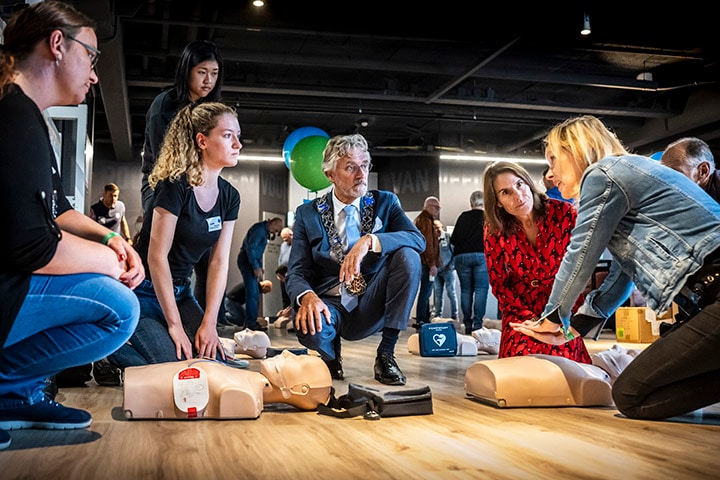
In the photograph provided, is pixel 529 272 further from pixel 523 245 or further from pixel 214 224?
pixel 214 224

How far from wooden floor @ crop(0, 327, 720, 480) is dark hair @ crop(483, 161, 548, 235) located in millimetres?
875

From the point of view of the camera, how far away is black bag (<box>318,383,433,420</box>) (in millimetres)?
2062

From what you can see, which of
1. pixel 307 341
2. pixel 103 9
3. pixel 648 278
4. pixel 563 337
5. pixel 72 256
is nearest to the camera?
pixel 72 256

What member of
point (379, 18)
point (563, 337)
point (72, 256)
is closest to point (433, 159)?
point (379, 18)

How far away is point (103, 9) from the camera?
5465 millimetres

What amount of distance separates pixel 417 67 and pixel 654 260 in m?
6.77

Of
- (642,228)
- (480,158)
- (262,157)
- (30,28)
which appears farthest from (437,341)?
(480,158)

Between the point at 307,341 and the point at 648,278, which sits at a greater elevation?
the point at 648,278

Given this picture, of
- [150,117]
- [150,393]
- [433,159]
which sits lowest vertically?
[150,393]

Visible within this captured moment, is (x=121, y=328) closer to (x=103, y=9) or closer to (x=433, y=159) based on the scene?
(x=103, y=9)

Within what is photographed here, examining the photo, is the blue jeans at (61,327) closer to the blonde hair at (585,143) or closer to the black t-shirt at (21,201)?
the black t-shirt at (21,201)

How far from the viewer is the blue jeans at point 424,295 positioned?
7965 mm

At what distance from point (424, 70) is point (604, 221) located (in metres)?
6.67

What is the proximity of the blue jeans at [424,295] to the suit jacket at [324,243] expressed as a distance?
4.82 meters
